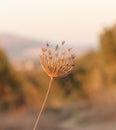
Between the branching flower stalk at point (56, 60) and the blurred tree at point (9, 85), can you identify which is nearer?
the branching flower stalk at point (56, 60)

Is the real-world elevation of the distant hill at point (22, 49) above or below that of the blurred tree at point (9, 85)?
above

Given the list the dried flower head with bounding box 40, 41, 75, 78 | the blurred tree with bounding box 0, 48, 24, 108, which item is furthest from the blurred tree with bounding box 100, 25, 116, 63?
the dried flower head with bounding box 40, 41, 75, 78

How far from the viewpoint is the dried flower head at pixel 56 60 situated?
313 cm

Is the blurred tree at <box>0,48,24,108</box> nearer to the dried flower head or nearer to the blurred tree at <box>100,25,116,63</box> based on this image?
the blurred tree at <box>100,25,116,63</box>

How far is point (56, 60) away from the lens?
322cm

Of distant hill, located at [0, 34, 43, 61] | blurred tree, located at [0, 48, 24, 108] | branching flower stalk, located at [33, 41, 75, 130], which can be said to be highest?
distant hill, located at [0, 34, 43, 61]

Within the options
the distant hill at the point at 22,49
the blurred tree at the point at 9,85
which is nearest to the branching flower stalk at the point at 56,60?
the blurred tree at the point at 9,85

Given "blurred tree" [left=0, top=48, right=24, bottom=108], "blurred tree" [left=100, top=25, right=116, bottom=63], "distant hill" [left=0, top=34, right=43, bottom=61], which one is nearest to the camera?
"blurred tree" [left=100, top=25, right=116, bottom=63]

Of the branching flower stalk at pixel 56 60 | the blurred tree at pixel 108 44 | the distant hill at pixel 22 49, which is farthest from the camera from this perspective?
the distant hill at pixel 22 49

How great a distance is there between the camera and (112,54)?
46906 mm

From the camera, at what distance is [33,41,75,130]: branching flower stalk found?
3131 millimetres

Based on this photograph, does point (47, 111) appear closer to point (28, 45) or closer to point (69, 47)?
point (69, 47)

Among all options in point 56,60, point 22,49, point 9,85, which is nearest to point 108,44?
point 9,85

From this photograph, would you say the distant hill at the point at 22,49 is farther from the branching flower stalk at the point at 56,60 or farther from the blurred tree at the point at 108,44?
the branching flower stalk at the point at 56,60
